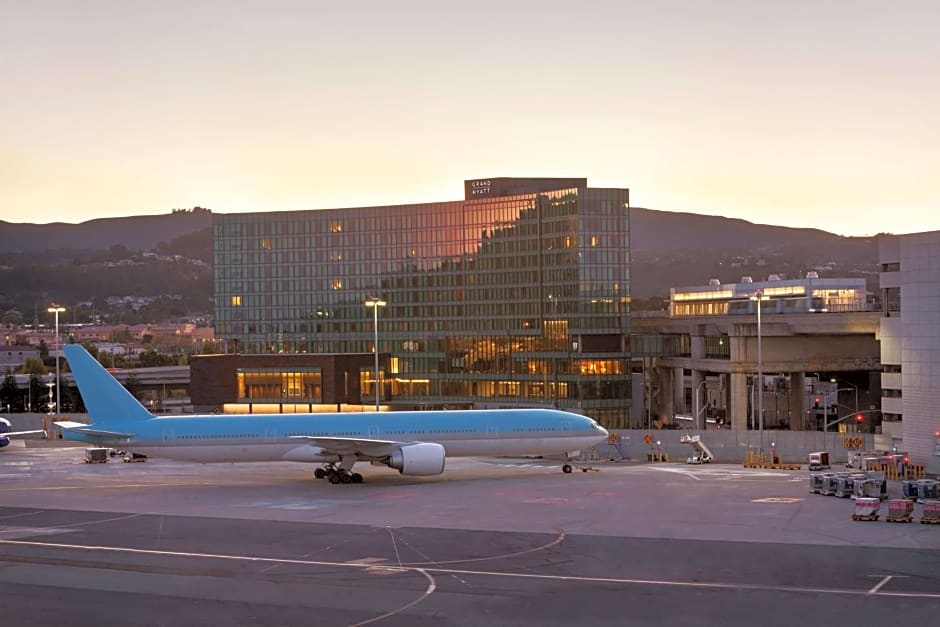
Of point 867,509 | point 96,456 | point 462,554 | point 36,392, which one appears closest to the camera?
A: point 462,554

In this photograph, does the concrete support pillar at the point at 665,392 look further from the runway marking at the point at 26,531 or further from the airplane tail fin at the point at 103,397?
the runway marking at the point at 26,531

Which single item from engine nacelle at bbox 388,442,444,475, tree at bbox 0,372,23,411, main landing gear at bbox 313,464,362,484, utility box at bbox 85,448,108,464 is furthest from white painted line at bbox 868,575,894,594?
tree at bbox 0,372,23,411

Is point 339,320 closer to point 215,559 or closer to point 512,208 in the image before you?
point 512,208

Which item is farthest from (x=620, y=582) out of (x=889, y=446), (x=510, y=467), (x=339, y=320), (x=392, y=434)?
(x=339, y=320)

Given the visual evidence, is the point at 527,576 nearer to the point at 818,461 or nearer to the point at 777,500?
the point at 777,500

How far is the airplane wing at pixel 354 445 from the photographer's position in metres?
52.1

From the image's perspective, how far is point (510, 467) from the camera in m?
61.2

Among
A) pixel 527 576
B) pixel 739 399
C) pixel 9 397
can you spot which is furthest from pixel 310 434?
pixel 9 397

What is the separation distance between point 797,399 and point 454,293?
1996 inches

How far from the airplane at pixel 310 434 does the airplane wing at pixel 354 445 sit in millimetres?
52

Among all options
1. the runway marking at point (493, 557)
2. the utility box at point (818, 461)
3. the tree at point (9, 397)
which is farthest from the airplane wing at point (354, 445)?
the tree at point (9, 397)

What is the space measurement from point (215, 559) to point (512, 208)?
105006 millimetres

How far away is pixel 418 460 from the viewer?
51844mm

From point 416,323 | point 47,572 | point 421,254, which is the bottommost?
point 47,572
